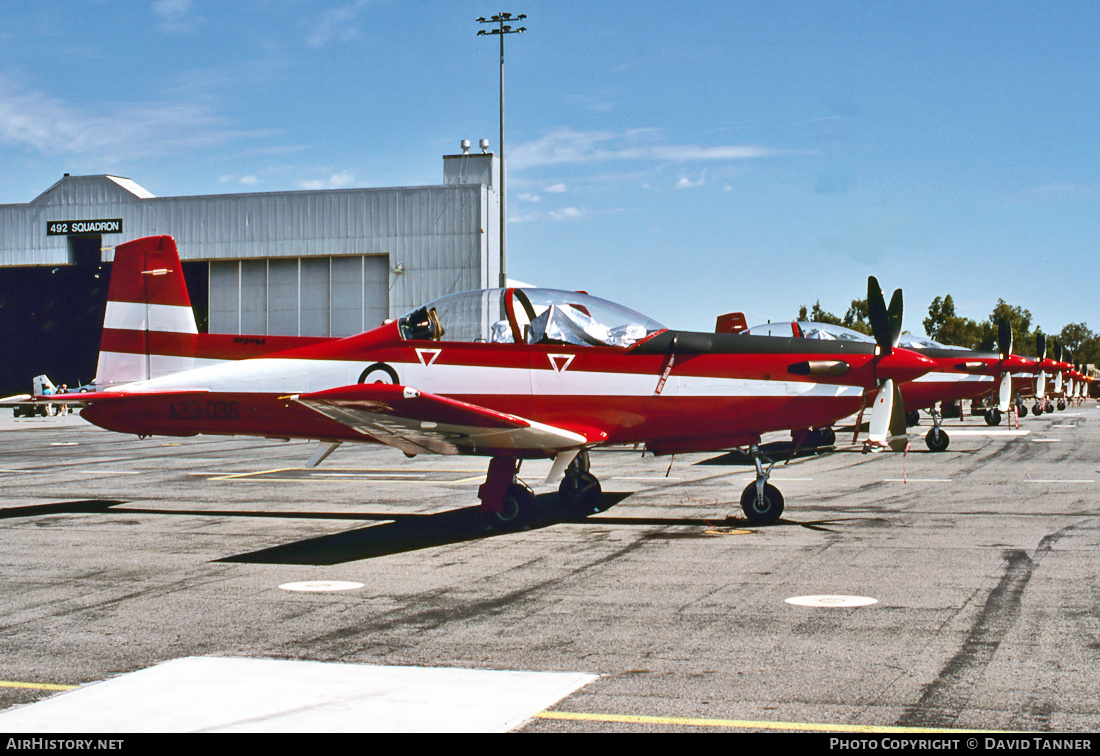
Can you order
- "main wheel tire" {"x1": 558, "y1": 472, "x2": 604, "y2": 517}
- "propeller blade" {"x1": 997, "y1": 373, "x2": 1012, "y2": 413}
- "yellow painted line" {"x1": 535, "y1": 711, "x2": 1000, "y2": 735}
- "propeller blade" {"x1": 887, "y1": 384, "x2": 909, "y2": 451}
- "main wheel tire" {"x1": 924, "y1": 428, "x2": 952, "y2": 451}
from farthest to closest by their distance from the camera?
"propeller blade" {"x1": 997, "y1": 373, "x2": 1012, "y2": 413} < "main wheel tire" {"x1": 924, "y1": 428, "x2": 952, "y2": 451} < "main wheel tire" {"x1": 558, "y1": 472, "x2": 604, "y2": 517} < "propeller blade" {"x1": 887, "y1": 384, "x2": 909, "y2": 451} < "yellow painted line" {"x1": 535, "y1": 711, "x2": 1000, "y2": 735}

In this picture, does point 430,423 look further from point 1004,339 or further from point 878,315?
point 1004,339

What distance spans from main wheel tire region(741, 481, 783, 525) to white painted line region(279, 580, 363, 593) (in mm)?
4509

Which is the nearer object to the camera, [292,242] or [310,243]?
[310,243]

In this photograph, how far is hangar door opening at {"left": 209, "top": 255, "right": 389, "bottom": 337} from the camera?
51562mm

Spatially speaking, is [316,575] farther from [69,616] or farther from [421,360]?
[421,360]

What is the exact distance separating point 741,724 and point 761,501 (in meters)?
6.31

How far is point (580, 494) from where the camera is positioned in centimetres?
1139

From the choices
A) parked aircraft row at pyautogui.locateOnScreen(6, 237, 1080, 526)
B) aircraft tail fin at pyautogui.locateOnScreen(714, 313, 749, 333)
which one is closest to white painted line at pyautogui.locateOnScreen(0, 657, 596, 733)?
parked aircraft row at pyautogui.locateOnScreen(6, 237, 1080, 526)

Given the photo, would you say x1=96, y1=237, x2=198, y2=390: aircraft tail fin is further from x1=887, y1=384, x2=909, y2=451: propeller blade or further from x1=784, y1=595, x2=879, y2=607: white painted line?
x1=784, y1=595, x2=879, y2=607: white painted line

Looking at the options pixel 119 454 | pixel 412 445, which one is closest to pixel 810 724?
pixel 412 445

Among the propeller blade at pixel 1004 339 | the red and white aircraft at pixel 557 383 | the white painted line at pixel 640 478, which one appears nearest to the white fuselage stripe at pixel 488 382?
the red and white aircraft at pixel 557 383

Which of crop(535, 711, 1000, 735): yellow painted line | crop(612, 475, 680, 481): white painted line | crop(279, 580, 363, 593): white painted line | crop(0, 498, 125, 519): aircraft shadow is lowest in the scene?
crop(612, 475, 680, 481): white painted line

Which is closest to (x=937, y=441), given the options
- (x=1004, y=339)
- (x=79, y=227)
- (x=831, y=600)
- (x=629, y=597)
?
(x=1004, y=339)

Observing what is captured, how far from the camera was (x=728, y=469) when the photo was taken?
17.0 metres
